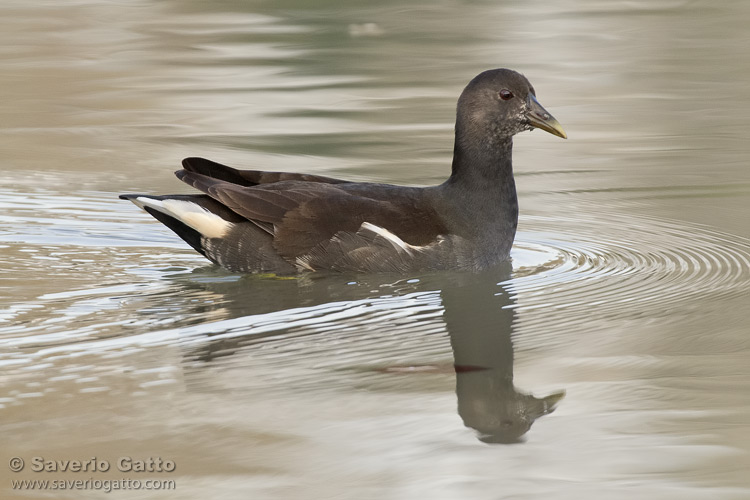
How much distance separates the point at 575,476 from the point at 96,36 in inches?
546

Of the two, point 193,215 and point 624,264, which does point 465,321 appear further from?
point 193,215

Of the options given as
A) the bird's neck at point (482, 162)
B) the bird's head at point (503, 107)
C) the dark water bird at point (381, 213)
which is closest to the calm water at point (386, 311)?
the dark water bird at point (381, 213)

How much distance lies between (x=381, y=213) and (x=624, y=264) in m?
1.48

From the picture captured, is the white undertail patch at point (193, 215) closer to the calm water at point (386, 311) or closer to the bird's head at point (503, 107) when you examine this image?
the calm water at point (386, 311)

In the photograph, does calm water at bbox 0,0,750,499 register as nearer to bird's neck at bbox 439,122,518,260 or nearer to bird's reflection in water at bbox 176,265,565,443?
bird's reflection in water at bbox 176,265,565,443

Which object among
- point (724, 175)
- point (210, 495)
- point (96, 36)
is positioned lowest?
point (210, 495)

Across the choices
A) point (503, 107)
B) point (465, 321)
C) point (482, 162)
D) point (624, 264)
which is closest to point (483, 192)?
point (482, 162)

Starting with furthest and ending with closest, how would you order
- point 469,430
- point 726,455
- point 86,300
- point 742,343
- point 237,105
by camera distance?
point 237,105, point 86,300, point 742,343, point 469,430, point 726,455

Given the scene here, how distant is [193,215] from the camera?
21.9ft

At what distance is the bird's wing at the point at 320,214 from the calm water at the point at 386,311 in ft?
0.84

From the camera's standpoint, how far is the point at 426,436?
422 centimetres

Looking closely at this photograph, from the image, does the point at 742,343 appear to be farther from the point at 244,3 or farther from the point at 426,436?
the point at 244,3

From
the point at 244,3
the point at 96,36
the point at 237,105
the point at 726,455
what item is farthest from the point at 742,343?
the point at 244,3

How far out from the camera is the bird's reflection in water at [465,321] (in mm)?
4508
